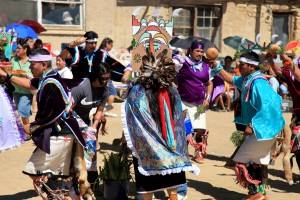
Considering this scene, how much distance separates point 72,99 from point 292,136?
3151 millimetres

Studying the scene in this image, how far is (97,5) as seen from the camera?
1784cm

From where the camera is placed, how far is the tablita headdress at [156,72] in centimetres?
561

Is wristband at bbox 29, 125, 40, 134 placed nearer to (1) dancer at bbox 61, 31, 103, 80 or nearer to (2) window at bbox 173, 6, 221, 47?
(1) dancer at bbox 61, 31, 103, 80

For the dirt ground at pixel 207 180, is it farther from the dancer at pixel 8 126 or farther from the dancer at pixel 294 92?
the dancer at pixel 8 126

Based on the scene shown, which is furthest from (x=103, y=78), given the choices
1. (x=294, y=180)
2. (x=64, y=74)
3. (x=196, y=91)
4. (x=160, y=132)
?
(x=64, y=74)

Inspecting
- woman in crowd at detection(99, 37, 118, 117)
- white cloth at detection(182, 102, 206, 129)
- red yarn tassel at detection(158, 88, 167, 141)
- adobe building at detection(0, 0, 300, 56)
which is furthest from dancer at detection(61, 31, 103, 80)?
adobe building at detection(0, 0, 300, 56)

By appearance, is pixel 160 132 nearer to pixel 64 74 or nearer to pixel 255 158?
pixel 255 158

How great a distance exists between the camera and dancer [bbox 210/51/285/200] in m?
6.25

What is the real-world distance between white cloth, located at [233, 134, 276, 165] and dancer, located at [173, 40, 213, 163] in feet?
6.70

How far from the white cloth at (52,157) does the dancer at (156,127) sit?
600 mm

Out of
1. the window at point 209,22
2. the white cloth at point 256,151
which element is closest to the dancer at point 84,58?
the white cloth at point 256,151

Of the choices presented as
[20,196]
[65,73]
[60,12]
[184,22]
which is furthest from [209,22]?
[20,196]

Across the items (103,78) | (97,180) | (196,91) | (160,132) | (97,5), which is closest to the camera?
(160,132)

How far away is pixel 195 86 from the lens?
874cm
